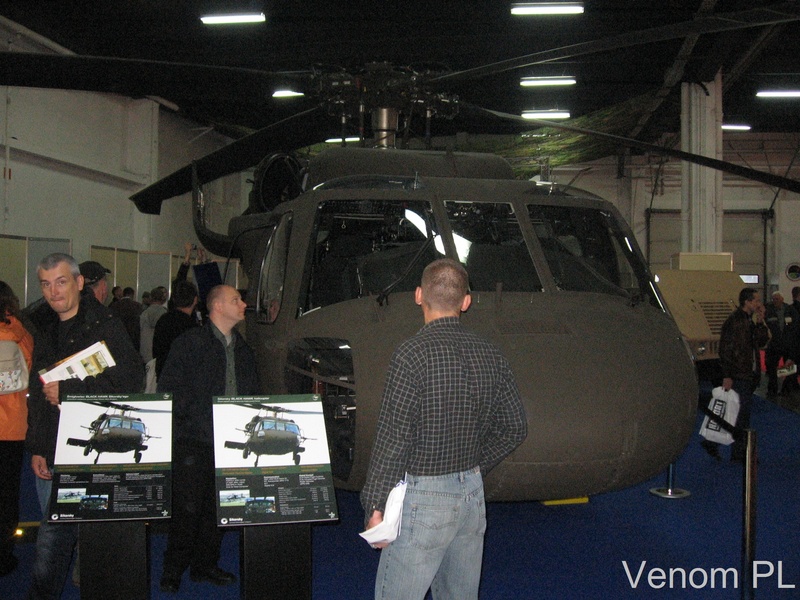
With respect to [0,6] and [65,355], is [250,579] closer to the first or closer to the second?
[65,355]

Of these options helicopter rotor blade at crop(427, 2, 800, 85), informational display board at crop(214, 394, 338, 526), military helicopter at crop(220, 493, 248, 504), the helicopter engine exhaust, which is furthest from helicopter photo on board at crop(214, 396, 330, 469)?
the helicopter engine exhaust

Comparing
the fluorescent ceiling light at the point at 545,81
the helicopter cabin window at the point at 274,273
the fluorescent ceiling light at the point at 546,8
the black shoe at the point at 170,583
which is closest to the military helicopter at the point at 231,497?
the black shoe at the point at 170,583

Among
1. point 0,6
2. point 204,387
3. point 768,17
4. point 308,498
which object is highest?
point 0,6

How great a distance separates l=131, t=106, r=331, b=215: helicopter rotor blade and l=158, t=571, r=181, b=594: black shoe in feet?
12.7

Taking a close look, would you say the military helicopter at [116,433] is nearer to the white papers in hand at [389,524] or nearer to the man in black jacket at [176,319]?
the white papers in hand at [389,524]

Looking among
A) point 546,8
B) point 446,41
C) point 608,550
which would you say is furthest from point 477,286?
point 446,41

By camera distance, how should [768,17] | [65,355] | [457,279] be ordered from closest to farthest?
[457,279] → [65,355] → [768,17]

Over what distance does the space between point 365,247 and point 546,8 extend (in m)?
8.29

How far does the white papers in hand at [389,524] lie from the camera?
2467 mm

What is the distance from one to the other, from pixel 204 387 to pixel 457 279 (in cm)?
181

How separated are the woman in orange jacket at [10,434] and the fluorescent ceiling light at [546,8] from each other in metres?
9.55

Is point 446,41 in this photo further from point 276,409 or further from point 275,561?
point 275,561

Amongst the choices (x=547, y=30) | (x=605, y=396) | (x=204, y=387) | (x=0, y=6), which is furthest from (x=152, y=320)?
(x=547, y=30)

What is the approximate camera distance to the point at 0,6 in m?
11.8
